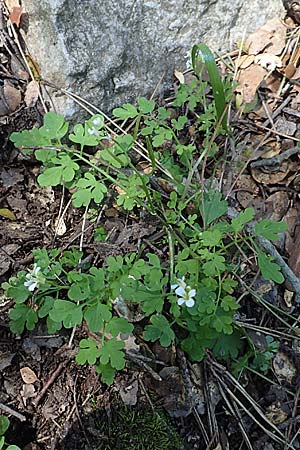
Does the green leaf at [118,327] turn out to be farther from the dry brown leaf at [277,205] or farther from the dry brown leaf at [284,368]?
the dry brown leaf at [277,205]

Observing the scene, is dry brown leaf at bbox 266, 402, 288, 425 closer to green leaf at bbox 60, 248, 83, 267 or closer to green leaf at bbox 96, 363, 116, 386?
green leaf at bbox 96, 363, 116, 386

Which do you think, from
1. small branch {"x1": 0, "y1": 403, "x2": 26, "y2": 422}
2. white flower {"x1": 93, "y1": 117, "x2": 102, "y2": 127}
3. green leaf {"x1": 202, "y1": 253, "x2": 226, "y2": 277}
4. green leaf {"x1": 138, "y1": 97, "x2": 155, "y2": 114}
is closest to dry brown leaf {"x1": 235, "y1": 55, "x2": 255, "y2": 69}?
green leaf {"x1": 138, "y1": 97, "x2": 155, "y2": 114}

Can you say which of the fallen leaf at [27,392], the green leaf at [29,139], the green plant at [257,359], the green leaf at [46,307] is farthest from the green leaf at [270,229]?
the fallen leaf at [27,392]

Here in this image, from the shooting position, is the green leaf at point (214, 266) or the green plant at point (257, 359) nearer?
the green leaf at point (214, 266)

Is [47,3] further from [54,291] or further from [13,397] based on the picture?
[13,397]

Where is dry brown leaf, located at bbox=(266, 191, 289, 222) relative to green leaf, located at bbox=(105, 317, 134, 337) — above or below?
below

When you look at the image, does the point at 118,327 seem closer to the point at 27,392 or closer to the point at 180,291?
→ the point at 180,291

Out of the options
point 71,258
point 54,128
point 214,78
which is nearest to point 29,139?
point 54,128
